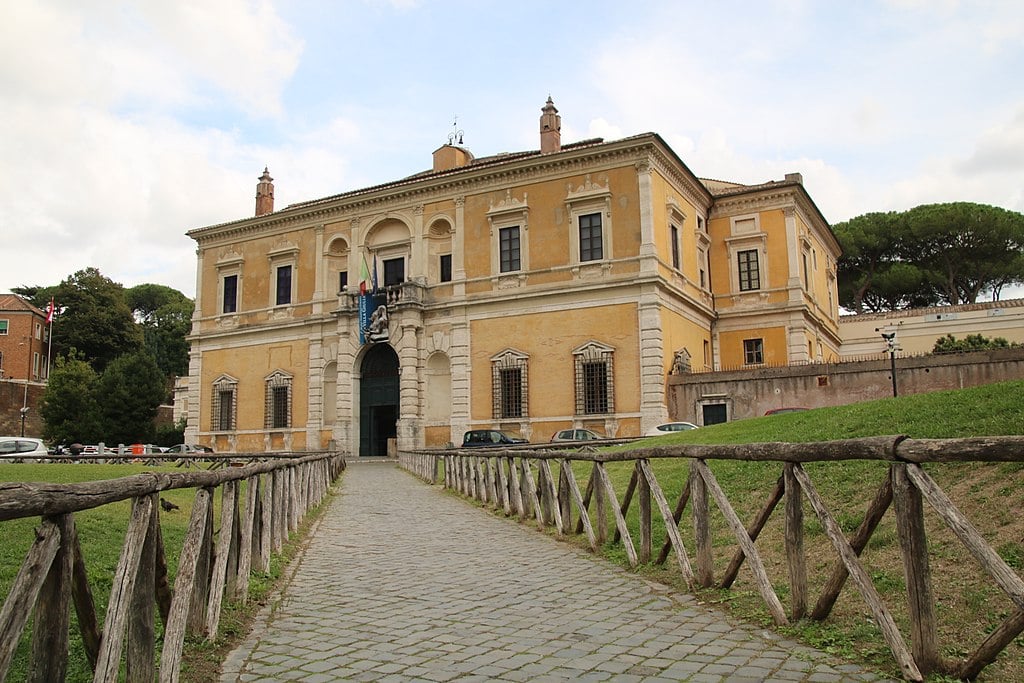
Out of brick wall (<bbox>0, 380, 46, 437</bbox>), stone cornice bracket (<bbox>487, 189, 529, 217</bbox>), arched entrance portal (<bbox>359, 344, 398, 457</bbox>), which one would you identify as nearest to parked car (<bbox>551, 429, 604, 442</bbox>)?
stone cornice bracket (<bbox>487, 189, 529, 217</bbox>)

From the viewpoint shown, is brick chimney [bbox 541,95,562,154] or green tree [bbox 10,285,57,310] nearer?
brick chimney [bbox 541,95,562,154]

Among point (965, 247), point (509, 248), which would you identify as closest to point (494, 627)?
point (509, 248)

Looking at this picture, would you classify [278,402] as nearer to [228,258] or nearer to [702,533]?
[228,258]

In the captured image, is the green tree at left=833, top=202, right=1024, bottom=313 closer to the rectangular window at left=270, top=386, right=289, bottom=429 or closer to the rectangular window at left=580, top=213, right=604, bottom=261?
the rectangular window at left=580, top=213, right=604, bottom=261

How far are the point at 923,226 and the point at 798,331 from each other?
23.7 m

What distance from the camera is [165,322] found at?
8050 cm

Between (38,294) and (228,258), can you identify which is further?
(38,294)

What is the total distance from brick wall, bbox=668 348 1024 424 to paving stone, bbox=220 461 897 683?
2092cm

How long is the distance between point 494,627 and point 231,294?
133ft

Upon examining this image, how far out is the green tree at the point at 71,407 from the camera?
157ft

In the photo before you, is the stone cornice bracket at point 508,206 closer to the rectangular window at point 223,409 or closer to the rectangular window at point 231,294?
the rectangular window at point 231,294

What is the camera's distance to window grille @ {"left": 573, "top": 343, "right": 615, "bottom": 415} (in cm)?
3183

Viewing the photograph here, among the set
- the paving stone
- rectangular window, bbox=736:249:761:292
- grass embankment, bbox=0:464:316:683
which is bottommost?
the paving stone

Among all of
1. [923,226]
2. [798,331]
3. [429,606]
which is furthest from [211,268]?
[923,226]
